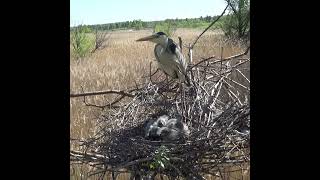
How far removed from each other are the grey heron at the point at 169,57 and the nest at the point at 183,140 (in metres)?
0.08

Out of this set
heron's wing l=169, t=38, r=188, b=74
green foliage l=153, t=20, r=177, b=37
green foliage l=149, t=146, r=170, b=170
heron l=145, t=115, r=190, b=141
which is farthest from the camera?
green foliage l=153, t=20, r=177, b=37

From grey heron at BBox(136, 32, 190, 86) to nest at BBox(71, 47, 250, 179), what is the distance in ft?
0.27

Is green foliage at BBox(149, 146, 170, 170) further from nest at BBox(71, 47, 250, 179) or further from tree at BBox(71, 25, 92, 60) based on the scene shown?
tree at BBox(71, 25, 92, 60)

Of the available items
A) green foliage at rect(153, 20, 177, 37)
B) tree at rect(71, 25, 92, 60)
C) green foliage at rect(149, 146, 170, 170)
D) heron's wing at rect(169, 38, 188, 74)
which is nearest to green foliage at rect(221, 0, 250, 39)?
green foliage at rect(153, 20, 177, 37)

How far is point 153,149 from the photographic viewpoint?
2.62 m

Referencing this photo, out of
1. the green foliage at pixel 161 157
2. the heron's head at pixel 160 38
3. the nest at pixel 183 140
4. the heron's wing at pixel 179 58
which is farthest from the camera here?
the heron's head at pixel 160 38

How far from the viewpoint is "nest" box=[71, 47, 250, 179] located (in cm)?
256

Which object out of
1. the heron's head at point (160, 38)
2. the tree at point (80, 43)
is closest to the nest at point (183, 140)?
the heron's head at point (160, 38)

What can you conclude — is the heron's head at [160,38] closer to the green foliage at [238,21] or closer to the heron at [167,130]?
the heron at [167,130]

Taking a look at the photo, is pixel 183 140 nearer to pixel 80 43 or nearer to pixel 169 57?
pixel 169 57

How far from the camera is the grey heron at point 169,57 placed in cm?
353

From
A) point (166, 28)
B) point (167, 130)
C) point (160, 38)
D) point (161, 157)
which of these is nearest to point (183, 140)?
point (167, 130)
